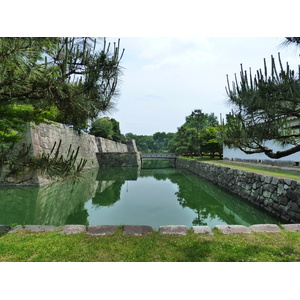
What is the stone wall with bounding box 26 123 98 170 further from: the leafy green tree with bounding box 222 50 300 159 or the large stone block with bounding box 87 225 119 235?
the leafy green tree with bounding box 222 50 300 159

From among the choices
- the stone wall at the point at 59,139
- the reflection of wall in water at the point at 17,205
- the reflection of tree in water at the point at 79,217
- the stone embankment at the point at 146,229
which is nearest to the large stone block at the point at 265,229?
the stone embankment at the point at 146,229

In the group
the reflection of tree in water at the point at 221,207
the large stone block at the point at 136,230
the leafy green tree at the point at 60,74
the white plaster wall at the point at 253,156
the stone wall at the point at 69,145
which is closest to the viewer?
the leafy green tree at the point at 60,74

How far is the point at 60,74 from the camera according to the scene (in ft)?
7.11

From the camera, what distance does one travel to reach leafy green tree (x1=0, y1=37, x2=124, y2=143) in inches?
69.0

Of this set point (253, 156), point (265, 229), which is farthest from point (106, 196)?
point (253, 156)

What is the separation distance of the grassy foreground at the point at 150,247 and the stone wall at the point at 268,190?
6.74 ft

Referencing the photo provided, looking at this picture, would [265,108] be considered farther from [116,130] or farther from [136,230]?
[116,130]

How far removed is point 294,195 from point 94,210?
15.7ft

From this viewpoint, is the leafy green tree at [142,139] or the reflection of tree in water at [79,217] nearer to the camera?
the reflection of tree in water at [79,217]

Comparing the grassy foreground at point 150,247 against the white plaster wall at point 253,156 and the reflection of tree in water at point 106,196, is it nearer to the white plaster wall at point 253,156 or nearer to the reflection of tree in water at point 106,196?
the reflection of tree in water at point 106,196

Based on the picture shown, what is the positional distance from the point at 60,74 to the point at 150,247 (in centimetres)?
218

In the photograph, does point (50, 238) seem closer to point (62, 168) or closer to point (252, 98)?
point (62, 168)

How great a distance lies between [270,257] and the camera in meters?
2.19

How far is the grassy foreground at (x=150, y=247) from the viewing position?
219 centimetres
